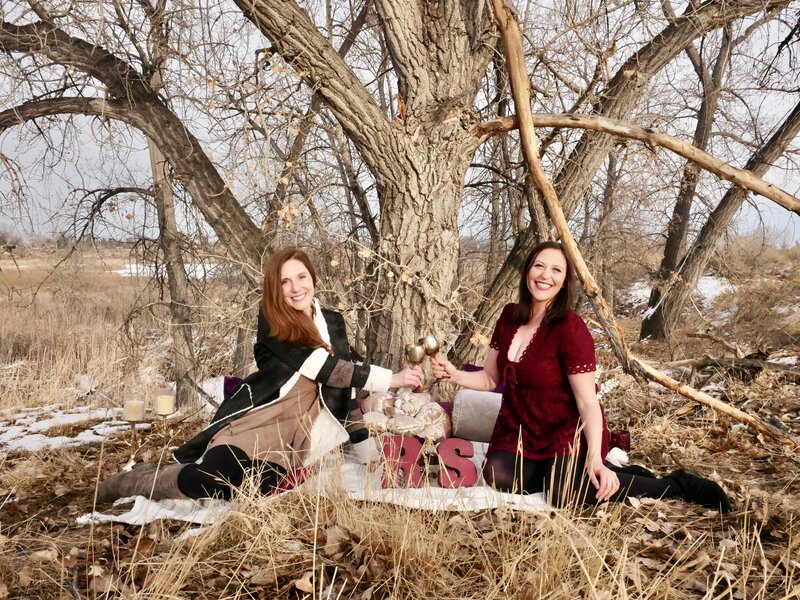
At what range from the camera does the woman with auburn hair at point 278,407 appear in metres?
3.48

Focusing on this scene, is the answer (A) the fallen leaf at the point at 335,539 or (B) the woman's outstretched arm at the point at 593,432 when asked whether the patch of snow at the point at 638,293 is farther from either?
(A) the fallen leaf at the point at 335,539

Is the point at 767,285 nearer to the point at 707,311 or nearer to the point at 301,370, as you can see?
the point at 707,311

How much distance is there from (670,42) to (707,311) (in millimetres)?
10919

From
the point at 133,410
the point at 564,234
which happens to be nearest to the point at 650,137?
the point at 564,234

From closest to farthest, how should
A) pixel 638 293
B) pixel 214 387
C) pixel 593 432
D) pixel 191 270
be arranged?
pixel 593 432 → pixel 191 270 → pixel 214 387 → pixel 638 293

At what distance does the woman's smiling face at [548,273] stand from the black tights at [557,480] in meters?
0.90

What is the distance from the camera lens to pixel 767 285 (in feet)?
42.1

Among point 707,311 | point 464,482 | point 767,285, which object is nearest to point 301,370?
point 464,482

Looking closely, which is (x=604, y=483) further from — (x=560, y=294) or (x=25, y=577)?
(x=25, y=577)

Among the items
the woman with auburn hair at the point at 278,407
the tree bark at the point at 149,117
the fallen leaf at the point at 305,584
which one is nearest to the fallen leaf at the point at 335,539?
the fallen leaf at the point at 305,584

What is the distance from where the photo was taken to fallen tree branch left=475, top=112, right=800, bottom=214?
15.1ft

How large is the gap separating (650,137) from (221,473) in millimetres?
3717

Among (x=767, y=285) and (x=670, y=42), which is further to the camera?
(x=767, y=285)

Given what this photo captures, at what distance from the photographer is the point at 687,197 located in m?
10.3
